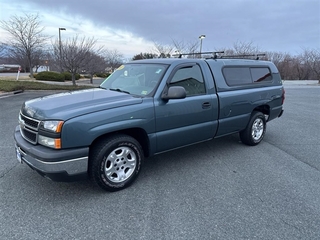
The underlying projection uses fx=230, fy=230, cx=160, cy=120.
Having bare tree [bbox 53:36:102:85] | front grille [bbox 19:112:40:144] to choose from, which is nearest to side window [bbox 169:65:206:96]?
front grille [bbox 19:112:40:144]

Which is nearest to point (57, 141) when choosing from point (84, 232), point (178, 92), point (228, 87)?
point (84, 232)

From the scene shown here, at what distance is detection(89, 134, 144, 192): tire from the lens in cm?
288

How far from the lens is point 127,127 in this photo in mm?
3014

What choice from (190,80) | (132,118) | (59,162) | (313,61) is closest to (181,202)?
(132,118)

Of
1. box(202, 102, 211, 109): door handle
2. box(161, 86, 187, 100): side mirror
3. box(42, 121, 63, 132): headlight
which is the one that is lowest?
box(42, 121, 63, 132): headlight

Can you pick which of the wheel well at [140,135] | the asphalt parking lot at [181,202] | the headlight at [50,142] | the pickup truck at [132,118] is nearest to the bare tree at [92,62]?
the asphalt parking lot at [181,202]

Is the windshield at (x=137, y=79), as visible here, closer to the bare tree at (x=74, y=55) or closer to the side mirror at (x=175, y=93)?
the side mirror at (x=175, y=93)

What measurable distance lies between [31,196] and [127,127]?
4.90 feet

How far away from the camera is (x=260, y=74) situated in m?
5.01

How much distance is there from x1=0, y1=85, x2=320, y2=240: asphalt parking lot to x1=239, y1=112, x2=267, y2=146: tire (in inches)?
20.4

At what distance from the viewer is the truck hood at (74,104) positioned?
8.88ft

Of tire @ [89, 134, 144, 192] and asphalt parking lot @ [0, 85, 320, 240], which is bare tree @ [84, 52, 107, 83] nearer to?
asphalt parking lot @ [0, 85, 320, 240]

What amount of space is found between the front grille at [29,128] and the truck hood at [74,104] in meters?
0.06

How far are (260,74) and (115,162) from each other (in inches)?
147
